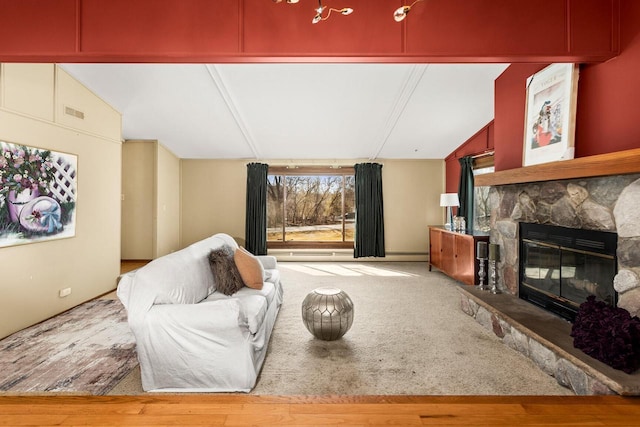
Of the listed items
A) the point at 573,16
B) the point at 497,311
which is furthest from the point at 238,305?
the point at 573,16

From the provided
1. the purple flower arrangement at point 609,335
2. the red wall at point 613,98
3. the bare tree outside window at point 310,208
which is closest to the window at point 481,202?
the red wall at point 613,98

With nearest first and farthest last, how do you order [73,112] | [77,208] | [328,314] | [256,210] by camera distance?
[328,314], [73,112], [77,208], [256,210]

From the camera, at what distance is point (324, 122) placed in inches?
197

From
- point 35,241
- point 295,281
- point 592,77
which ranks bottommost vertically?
point 295,281

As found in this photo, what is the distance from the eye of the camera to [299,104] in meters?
4.39

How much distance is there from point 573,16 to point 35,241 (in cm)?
480

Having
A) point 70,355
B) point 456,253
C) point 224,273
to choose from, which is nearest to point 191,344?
point 224,273

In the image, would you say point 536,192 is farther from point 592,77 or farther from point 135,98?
point 135,98

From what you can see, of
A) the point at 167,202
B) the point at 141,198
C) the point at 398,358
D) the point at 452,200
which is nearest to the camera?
the point at 398,358

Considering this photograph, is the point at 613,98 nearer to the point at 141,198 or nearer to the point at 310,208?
the point at 310,208

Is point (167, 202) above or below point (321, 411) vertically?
above

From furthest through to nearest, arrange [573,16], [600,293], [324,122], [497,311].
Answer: [324,122], [497,311], [600,293], [573,16]

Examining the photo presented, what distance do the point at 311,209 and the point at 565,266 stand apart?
16.1ft

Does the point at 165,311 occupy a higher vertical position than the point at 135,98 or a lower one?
lower
